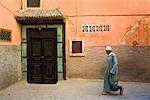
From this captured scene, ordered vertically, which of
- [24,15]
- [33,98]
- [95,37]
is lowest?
[33,98]

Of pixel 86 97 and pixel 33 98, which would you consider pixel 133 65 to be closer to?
pixel 86 97

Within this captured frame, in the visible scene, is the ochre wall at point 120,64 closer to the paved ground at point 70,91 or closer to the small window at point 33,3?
the paved ground at point 70,91

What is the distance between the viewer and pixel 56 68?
14.3 m

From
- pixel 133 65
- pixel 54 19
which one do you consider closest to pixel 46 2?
pixel 54 19

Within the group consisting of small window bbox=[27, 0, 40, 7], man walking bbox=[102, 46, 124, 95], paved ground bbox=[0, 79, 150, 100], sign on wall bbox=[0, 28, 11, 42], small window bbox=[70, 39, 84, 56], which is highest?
small window bbox=[27, 0, 40, 7]

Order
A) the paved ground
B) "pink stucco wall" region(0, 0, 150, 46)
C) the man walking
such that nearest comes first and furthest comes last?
the paved ground, the man walking, "pink stucco wall" region(0, 0, 150, 46)

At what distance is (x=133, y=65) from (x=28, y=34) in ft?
15.3

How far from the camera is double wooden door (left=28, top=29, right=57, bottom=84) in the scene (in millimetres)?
14281

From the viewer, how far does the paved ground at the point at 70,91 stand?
10984 millimetres

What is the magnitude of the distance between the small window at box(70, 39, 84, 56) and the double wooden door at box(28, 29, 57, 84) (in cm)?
73

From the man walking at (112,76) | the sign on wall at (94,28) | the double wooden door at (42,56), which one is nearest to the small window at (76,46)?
the sign on wall at (94,28)

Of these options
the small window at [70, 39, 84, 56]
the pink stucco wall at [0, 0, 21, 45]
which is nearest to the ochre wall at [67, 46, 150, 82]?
the small window at [70, 39, 84, 56]

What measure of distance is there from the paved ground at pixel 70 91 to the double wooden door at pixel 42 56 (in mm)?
596

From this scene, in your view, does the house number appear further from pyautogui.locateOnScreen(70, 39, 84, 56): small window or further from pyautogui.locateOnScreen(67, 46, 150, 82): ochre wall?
pyautogui.locateOnScreen(67, 46, 150, 82): ochre wall
